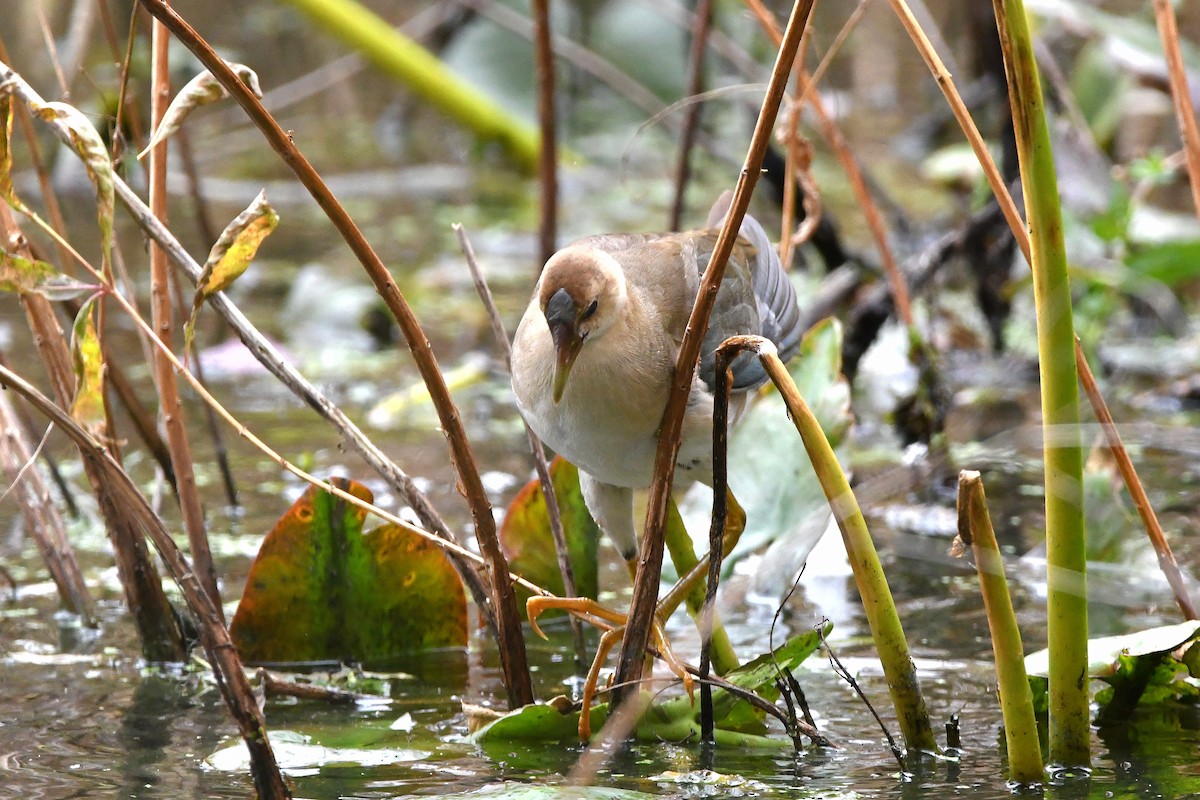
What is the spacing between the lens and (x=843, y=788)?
2.07 metres

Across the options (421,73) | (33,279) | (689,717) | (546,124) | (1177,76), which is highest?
(421,73)

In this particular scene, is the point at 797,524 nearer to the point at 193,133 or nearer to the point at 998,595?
the point at 998,595

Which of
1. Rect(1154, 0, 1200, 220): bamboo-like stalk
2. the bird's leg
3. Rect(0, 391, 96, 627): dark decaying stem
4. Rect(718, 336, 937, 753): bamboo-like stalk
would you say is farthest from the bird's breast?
Rect(0, 391, 96, 627): dark decaying stem

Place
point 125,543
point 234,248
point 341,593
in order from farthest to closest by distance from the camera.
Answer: point 341,593 < point 125,543 < point 234,248

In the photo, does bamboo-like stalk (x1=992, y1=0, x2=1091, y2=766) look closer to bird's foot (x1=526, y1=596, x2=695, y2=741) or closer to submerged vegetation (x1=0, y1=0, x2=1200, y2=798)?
submerged vegetation (x1=0, y1=0, x2=1200, y2=798)

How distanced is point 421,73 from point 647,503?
465 centimetres

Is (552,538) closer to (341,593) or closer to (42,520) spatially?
(341,593)

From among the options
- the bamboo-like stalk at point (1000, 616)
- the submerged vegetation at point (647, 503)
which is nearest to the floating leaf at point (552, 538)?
the submerged vegetation at point (647, 503)

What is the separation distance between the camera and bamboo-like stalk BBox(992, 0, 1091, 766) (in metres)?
1.77

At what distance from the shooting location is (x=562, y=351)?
7.24ft

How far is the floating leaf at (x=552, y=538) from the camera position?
9.44 feet

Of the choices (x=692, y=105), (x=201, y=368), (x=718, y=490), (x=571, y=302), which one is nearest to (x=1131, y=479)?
(x=718, y=490)

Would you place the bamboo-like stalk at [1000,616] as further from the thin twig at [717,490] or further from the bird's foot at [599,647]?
the bird's foot at [599,647]

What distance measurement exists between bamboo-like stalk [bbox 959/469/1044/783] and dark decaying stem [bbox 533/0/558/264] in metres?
1.85
